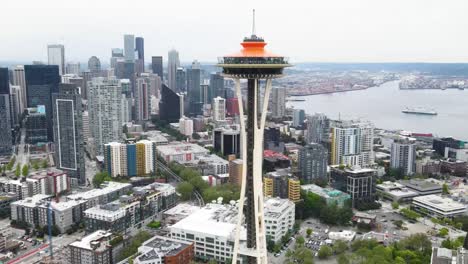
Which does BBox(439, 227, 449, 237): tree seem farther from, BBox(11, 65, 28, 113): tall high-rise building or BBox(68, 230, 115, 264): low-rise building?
BBox(11, 65, 28, 113): tall high-rise building

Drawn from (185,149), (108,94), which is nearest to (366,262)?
(185,149)

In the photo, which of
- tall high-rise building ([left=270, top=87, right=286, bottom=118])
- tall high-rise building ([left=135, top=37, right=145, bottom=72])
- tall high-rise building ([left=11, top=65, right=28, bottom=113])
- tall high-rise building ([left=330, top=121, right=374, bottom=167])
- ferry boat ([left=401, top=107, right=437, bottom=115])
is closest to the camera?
tall high-rise building ([left=330, top=121, right=374, bottom=167])

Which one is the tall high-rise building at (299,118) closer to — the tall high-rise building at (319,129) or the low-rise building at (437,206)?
the tall high-rise building at (319,129)

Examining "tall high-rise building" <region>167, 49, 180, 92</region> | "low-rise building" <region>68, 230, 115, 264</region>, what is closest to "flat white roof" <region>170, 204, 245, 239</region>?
"low-rise building" <region>68, 230, 115, 264</region>

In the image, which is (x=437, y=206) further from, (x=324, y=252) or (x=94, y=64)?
(x=94, y=64)

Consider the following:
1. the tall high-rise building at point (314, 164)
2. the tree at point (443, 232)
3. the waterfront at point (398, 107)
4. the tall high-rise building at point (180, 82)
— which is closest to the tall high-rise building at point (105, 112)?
the tall high-rise building at point (314, 164)
